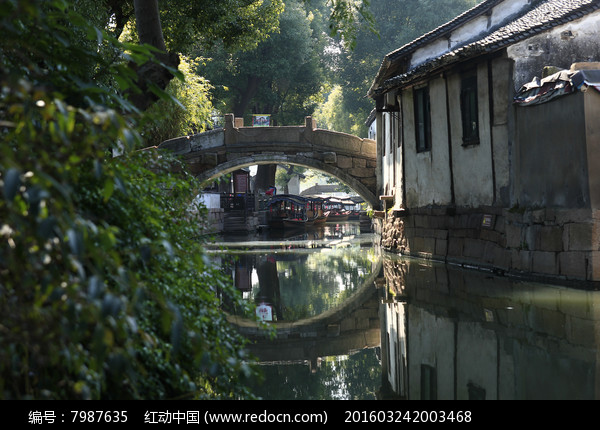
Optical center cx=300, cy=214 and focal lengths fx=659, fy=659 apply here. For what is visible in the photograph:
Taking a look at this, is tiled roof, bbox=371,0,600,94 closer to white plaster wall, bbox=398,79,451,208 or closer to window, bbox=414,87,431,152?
white plaster wall, bbox=398,79,451,208

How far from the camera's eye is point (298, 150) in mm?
21500

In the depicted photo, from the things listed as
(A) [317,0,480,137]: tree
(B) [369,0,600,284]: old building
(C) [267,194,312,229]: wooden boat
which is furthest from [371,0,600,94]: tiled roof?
(A) [317,0,480,137]: tree

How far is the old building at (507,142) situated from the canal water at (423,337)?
2.22 feet

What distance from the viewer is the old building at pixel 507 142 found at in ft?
28.6

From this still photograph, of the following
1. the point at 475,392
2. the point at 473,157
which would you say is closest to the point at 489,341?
the point at 475,392

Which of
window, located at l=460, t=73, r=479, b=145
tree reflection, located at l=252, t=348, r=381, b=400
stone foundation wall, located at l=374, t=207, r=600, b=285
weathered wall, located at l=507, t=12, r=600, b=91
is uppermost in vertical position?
weathered wall, located at l=507, t=12, r=600, b=91

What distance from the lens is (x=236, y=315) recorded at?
755 centimetres

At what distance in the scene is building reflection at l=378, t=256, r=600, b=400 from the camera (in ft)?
14.3

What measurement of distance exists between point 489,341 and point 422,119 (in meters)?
8.37

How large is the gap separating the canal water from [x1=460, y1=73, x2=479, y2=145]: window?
2415 mm

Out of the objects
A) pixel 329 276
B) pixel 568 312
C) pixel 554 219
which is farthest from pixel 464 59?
pixel 568 312

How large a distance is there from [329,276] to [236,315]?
13.2 feet
